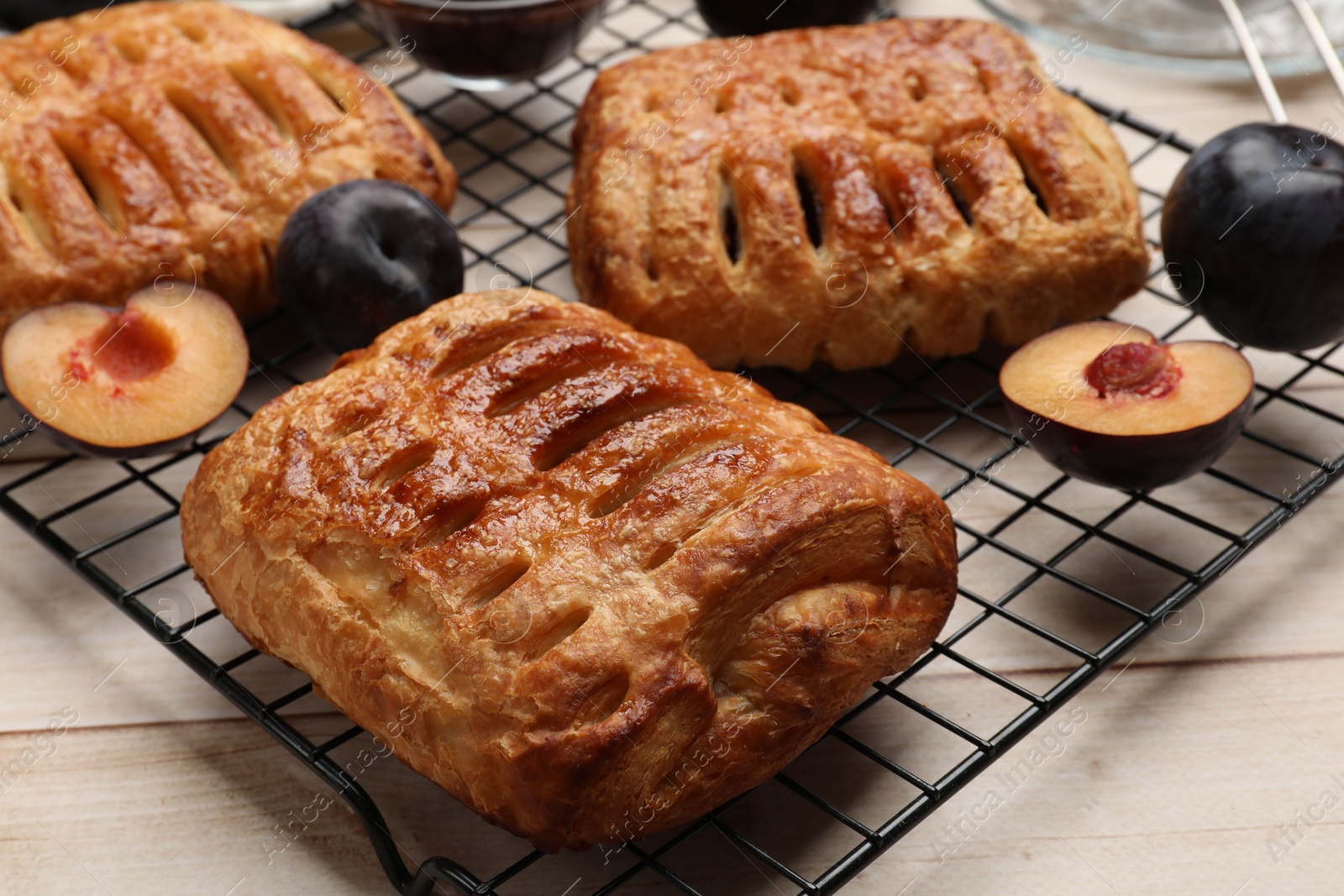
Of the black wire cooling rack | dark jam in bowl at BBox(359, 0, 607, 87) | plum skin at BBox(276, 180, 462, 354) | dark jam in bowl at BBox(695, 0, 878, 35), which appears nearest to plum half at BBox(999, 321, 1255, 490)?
the black wire cooling rack

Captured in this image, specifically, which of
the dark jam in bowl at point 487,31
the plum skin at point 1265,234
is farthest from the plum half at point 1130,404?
the dark jam in bowl at point 487,31

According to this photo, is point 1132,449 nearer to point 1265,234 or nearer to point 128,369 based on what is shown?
point 1265,234

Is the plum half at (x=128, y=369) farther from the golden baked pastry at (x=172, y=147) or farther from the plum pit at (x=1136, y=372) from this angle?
the plum pit at (x=1136, y=372)

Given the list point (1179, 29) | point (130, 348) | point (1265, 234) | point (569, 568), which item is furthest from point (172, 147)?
point (1179, 29)

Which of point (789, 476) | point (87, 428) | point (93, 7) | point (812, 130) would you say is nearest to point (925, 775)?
point (789, 476)

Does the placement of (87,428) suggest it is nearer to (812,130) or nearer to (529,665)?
(529,665)

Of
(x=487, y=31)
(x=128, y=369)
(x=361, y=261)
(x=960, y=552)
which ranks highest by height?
(x=487, y=31)

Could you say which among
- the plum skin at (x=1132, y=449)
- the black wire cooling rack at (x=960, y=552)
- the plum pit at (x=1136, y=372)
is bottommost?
the black wire cooling rack at (x=960, y=552)

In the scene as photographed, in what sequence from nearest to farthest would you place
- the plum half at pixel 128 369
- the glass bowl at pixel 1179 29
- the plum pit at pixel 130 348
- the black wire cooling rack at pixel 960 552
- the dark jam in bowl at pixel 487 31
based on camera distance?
the black wire cooling rack at pixel 960 552, the plum half at pixel 128 369, the plum pit at pixel 130 348, the dark jam in bowl at pixel 487 31, the glass bowl at pixel 1179 29
